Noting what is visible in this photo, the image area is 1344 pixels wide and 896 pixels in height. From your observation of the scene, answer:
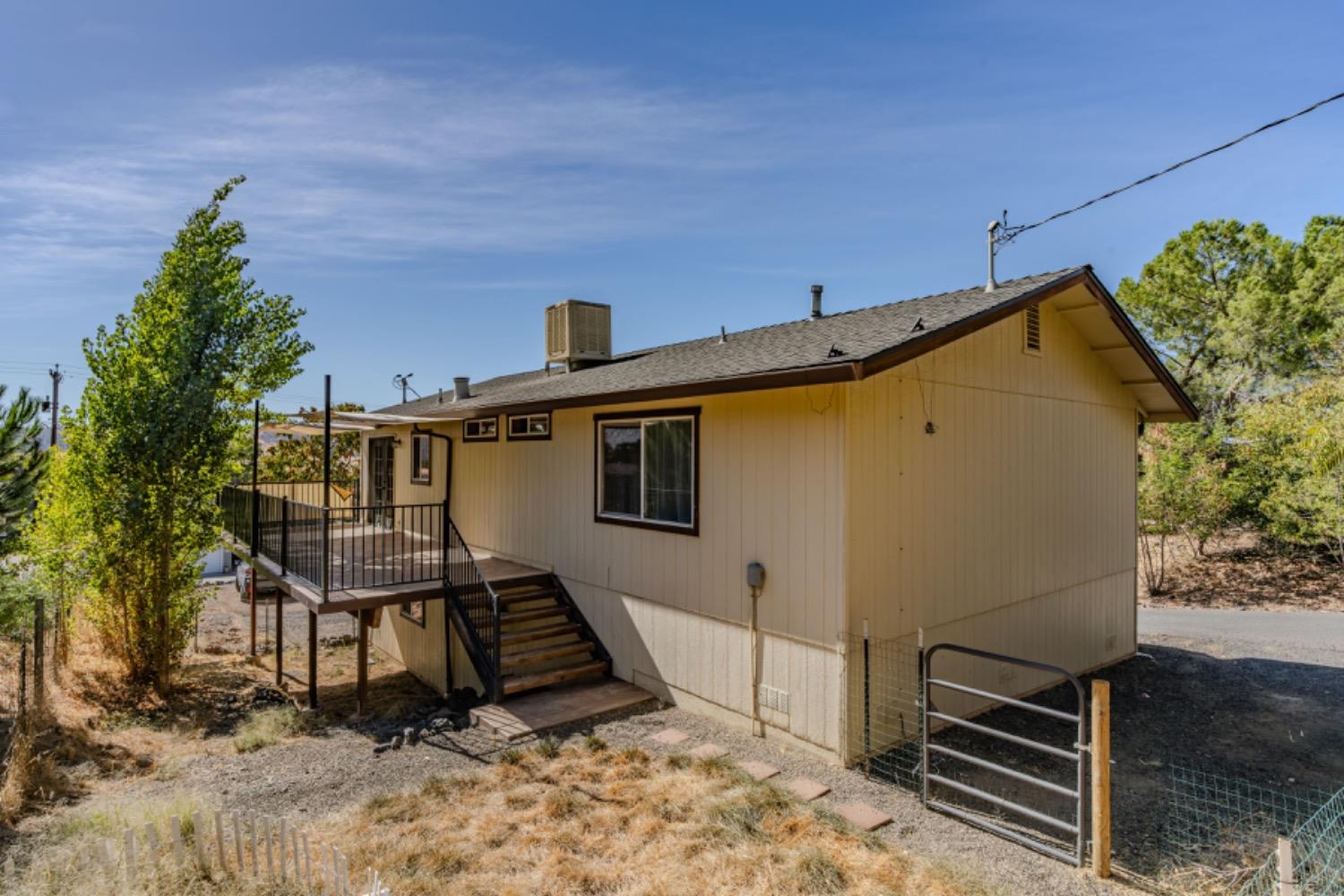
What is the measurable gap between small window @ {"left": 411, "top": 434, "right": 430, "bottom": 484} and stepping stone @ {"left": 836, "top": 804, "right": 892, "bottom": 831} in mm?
9469

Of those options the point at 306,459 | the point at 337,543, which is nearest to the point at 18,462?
the point at 337,543

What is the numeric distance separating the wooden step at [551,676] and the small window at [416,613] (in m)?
2.97

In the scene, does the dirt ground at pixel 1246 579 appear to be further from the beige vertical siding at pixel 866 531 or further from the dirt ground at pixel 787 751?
the beige vertical siding at pixel 866 531

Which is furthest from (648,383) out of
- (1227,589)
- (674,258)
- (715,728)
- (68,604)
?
(1227,589)

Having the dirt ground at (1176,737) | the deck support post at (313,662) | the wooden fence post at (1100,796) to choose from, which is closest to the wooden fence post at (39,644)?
the deck support post at (313,662)

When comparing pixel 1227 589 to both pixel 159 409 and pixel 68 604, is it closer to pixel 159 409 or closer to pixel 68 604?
pixel 159 409

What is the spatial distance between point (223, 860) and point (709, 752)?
11.3 ft

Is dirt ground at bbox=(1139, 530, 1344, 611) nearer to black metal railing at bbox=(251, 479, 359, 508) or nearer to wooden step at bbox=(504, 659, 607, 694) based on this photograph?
wooden step at bbox=(504, 659, 607, 694)

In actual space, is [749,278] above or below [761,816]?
above

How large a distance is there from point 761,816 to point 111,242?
622 inches

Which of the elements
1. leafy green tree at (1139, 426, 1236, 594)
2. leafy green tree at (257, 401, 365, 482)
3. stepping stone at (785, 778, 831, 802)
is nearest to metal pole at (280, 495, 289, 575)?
stepping stone at (785, 778, 831, 802)

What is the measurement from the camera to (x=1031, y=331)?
7.40 meters

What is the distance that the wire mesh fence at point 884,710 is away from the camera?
5418 mm

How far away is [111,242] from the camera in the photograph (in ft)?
43.5
